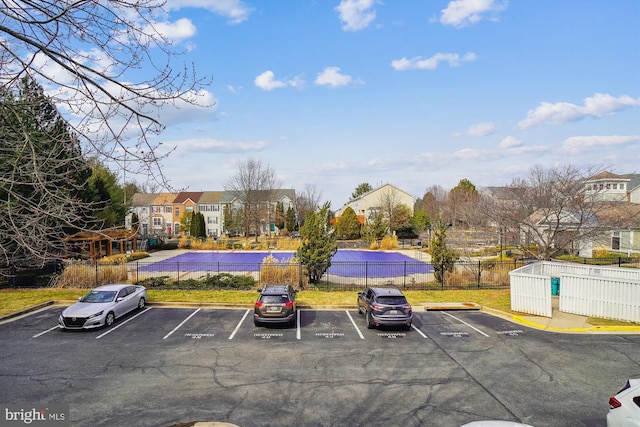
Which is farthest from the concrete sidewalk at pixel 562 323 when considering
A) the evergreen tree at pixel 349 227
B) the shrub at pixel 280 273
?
the evergreen tree at pixel 349 227

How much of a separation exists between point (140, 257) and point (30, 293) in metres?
21.3

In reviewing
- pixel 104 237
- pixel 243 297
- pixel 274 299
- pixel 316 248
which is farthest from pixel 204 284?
pixel 104 237

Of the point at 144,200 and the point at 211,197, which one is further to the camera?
the point at 144,200

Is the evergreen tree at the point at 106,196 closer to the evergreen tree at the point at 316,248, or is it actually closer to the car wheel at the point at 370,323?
the evergreen tree at the point at 316,248

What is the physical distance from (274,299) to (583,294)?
42.6 ft

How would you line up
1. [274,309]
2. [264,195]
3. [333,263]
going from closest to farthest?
[274,309] → [333,263] → [264,195]

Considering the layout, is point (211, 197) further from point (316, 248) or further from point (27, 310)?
point (27, 310)

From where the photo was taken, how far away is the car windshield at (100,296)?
16.0 metres

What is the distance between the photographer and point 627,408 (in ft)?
20.7

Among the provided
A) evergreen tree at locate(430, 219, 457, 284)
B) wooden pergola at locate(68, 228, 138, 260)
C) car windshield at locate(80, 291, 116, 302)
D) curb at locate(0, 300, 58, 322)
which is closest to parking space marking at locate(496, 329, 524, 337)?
evergreen tree at locate(430, 219, 457, 284)

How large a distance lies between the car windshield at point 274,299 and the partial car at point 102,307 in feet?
19.8

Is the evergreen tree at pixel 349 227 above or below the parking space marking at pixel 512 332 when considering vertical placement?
above

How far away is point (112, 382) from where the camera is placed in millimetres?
9844
